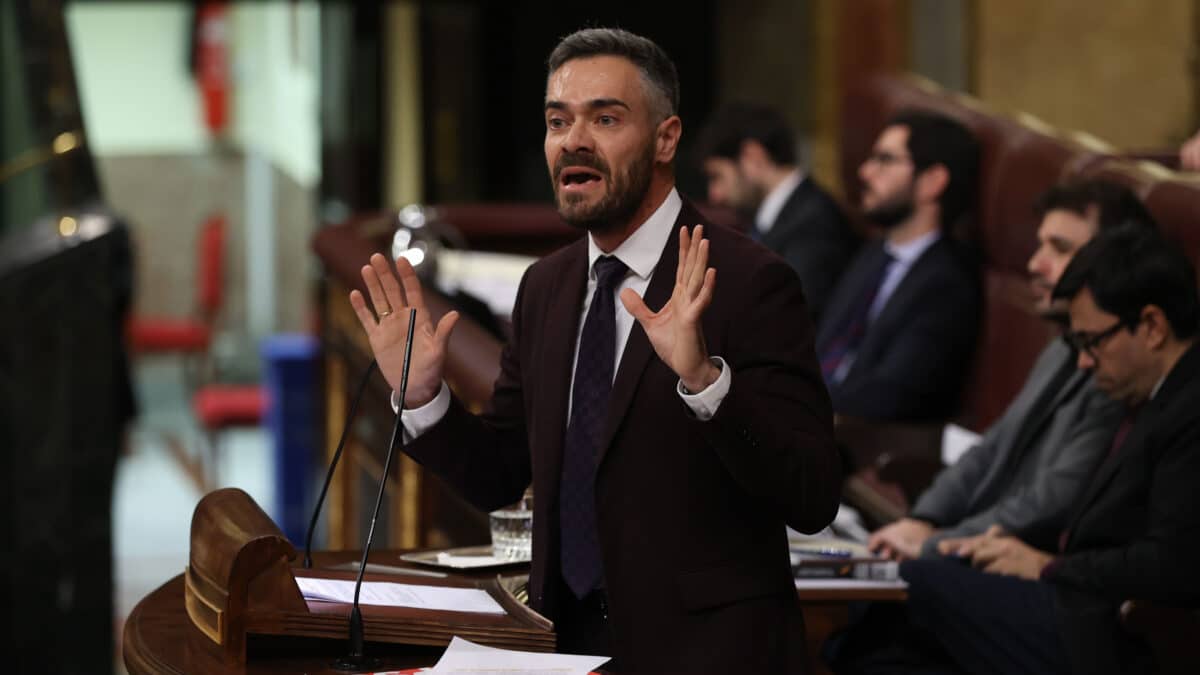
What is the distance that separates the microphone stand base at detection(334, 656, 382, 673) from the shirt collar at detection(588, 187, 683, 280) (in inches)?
22.3

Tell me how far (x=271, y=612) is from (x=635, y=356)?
513 millimetres

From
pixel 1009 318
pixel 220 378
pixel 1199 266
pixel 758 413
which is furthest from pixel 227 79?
pixel 758 413

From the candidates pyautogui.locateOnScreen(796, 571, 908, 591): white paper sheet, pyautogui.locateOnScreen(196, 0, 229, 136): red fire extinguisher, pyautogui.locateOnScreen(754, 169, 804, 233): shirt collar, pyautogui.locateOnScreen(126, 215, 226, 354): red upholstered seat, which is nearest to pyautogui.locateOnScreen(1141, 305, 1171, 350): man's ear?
pyautogui.locateOnScreen(796, 571, 908, 591): white paper sheet

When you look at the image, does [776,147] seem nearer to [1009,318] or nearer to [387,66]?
[1009,318]

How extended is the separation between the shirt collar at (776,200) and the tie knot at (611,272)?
3318 millimetres

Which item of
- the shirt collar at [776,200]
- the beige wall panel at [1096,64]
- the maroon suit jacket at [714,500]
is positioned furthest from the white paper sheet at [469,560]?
the beige wall panel at [1096,64]

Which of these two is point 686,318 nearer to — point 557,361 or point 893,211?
point 557,361

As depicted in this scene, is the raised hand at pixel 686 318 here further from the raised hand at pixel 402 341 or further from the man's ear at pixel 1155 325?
the man's ear at pixel 1155 325

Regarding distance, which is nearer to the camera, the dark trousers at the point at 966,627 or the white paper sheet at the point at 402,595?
the white paper sheet at the point at 402,595

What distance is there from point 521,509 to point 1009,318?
2.00 metres

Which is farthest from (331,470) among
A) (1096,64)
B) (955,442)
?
(1096,64)

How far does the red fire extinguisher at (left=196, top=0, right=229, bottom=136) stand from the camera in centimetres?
1198

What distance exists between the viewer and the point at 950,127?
4.75 m

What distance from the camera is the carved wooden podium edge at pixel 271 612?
2092 millimetres
